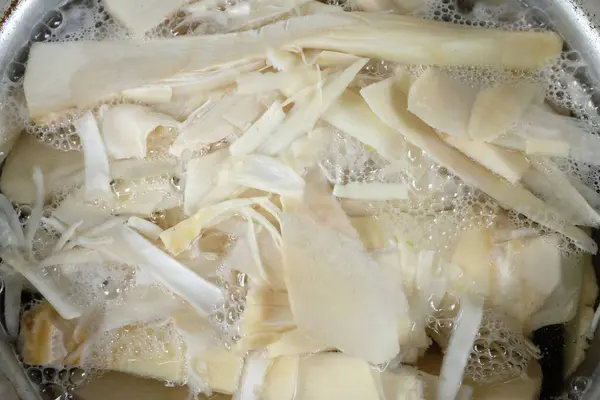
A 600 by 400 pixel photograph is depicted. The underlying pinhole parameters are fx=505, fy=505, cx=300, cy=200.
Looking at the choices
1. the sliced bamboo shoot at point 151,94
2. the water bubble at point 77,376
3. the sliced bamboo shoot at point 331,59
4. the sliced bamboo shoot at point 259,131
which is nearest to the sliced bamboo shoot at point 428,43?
the sliced bamboo shoot at point 331,59

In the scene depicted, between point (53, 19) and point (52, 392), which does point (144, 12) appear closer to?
point (53, 19)

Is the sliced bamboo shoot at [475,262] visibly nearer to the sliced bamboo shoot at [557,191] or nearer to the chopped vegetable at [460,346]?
the chopped vegetable at [460,346]

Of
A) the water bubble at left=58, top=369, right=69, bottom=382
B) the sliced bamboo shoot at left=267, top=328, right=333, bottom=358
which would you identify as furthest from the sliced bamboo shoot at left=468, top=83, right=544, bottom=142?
the water bubble at left=58, top=369, right=69, bottom=382

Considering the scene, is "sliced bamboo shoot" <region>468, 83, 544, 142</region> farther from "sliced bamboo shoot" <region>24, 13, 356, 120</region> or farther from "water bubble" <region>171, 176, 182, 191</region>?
"water bubble" <region>171, 176, 182, 191</region>

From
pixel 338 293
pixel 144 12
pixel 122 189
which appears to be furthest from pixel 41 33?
pixel 338 293

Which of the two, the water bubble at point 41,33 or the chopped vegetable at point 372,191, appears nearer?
the chopped vegetable at point 372,191

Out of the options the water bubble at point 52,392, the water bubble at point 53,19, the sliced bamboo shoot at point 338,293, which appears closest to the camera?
the sliced bamboo shoot at point 338,293

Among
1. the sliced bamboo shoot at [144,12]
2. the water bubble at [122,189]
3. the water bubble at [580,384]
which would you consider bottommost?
the water bubble at [580,384]
